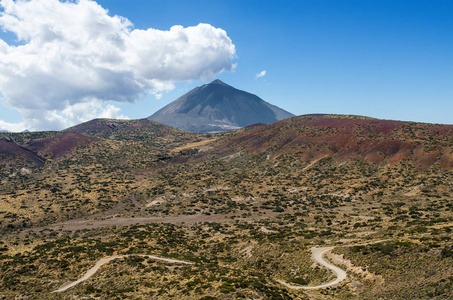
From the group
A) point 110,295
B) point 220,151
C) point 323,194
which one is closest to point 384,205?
point 323,194

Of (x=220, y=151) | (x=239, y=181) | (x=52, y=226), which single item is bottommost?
(x=52, y=226)

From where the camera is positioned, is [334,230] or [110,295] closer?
[110,295]

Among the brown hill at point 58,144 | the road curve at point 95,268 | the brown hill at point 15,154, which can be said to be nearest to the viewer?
the road curve at point 95,268

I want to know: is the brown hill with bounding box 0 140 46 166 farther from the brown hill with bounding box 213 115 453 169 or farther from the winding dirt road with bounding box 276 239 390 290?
the winding dirt road with bounding box 276 239 390 290

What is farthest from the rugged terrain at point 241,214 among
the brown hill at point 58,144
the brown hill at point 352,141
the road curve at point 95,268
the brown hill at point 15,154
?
the brown hill at point 58,144

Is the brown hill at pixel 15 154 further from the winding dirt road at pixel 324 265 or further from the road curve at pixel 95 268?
the winding dirt road at pixel 324 265

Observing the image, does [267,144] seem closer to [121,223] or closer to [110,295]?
[121,223]
